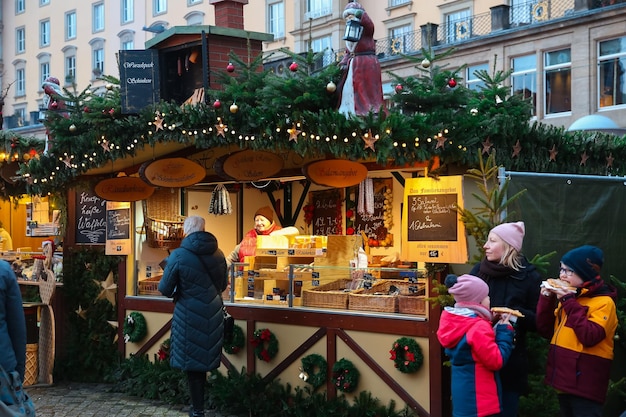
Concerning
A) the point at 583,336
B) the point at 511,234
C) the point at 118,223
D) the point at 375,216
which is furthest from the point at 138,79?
the point at 583,336

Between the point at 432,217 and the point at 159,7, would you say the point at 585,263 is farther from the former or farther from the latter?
the point at 159,7

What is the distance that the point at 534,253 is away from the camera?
7.21m

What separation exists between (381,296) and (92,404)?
354 cm

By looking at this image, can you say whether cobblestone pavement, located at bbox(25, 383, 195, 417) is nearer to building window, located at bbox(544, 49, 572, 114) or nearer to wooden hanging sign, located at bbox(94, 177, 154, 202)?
wooden hanging sign, located at bbox(94, 177, 154, 202)

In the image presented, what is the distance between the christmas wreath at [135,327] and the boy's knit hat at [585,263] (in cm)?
597

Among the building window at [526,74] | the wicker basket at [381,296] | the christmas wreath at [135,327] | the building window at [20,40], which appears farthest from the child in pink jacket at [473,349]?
the building window at [20,40]

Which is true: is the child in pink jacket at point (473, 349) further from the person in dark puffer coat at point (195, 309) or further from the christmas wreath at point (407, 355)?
the person in dark puffer coat at point (195, 309)

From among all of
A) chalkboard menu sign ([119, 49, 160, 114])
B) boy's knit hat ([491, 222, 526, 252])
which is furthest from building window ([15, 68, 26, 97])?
boy's knit hat ([491, 222, 526, 252])

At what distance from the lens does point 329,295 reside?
28.0ft

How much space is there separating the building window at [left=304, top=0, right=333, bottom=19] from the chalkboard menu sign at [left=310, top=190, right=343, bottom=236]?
26.1 meters

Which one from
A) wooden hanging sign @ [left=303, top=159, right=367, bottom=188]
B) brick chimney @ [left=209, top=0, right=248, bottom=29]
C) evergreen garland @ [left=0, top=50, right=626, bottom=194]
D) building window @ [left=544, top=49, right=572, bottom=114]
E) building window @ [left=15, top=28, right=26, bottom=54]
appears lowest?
wooden hanging sign @ [left=303, top=159, right=367, bottom=188]

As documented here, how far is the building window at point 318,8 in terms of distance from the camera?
121 feet

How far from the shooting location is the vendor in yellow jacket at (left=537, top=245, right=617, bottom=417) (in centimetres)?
555

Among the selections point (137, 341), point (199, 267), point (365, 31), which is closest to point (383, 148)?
point (365, 31)
